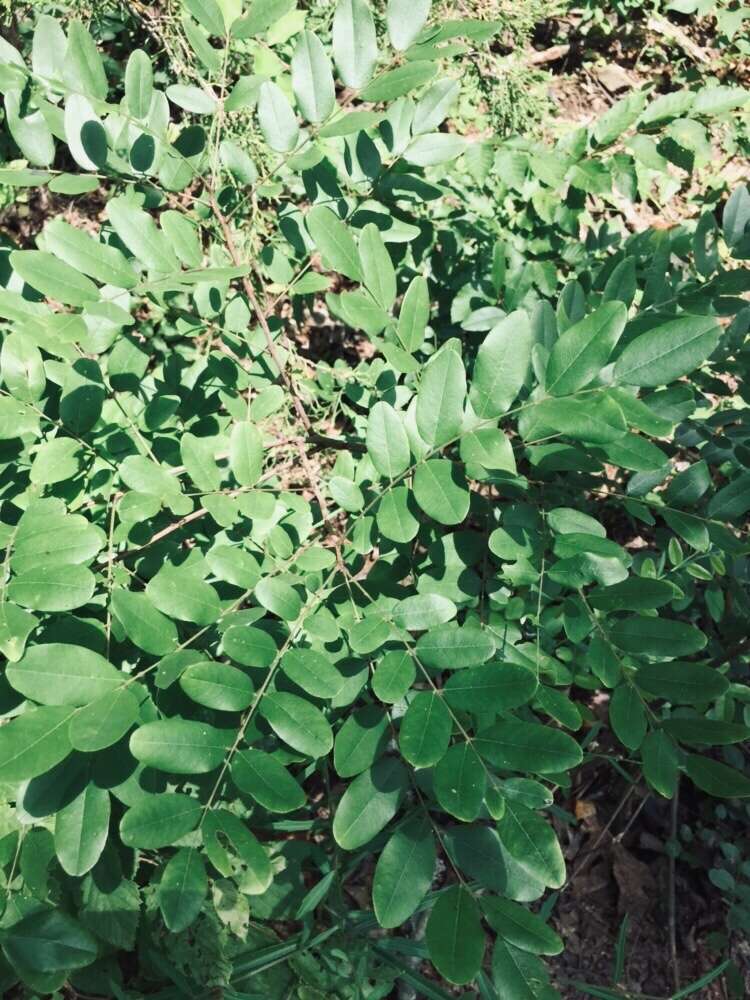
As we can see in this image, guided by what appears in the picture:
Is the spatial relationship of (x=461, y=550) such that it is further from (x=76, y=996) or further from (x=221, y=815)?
(x=76, y=996)

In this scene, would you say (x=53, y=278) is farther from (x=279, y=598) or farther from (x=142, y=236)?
(x=279, y=598)

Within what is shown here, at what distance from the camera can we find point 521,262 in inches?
74.2

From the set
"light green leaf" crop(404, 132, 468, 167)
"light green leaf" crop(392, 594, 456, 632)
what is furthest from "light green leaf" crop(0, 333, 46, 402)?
"light green leaf" crop(404, 132, 468, 167)

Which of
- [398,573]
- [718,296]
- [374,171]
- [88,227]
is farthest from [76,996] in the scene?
[88,227]

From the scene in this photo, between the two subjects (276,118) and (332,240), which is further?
(276,118)

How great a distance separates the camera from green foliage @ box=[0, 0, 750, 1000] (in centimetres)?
97

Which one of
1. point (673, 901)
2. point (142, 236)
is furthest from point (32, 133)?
point (673, 901)

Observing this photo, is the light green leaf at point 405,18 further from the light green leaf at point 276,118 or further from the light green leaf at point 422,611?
the light green leaf at point 422,611

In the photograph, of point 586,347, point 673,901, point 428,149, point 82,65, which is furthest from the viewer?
point 673,901

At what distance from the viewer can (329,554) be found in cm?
125

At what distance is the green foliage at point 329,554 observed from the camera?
97 centimetres

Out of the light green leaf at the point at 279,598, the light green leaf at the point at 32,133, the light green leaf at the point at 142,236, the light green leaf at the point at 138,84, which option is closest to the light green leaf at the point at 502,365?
the light green leaf at the point at 279,598

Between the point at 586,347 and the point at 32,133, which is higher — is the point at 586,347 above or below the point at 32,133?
below

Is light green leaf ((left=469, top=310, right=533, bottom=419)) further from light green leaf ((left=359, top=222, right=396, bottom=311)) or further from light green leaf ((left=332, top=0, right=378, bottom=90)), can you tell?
light green leaf ((left=332, top=0, right=378, bottom=90))
